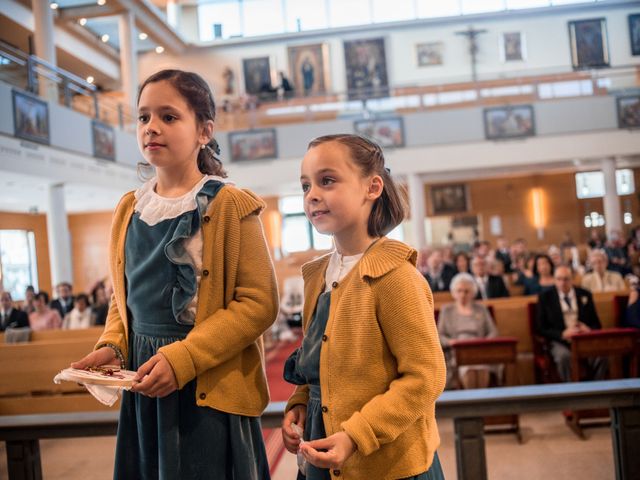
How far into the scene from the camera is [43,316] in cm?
936

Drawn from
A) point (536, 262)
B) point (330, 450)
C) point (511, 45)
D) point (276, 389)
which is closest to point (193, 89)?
point (330, 450)

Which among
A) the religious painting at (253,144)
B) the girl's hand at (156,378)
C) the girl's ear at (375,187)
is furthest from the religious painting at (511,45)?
the girl's hand at (156,378)

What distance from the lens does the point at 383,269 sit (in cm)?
175

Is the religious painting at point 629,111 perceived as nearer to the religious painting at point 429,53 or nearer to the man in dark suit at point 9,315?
the religious painting at point 429,53

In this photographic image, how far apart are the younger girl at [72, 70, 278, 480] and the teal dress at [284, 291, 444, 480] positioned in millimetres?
122

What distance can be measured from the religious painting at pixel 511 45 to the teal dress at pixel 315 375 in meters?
28.6

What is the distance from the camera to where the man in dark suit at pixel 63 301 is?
10.7 meters

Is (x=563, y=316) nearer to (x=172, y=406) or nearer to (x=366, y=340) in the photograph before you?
(x=366, y=340)

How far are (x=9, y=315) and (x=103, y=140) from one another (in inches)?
376

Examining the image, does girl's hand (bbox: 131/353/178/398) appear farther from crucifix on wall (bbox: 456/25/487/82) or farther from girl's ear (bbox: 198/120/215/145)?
crucifix on wall (bbox: 456/25/487/82)

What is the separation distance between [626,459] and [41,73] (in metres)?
13.4

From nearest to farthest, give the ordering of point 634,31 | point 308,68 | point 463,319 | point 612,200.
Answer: point 463,319 < point 612,200 < point 634,31 < point 308,68

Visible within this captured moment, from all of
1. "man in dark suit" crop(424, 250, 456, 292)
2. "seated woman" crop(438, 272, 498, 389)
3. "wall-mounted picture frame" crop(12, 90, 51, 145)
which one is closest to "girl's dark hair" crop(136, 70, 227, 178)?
"seated woman" crop(438, 272, 498, 389)

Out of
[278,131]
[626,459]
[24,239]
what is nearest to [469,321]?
[626,459]
